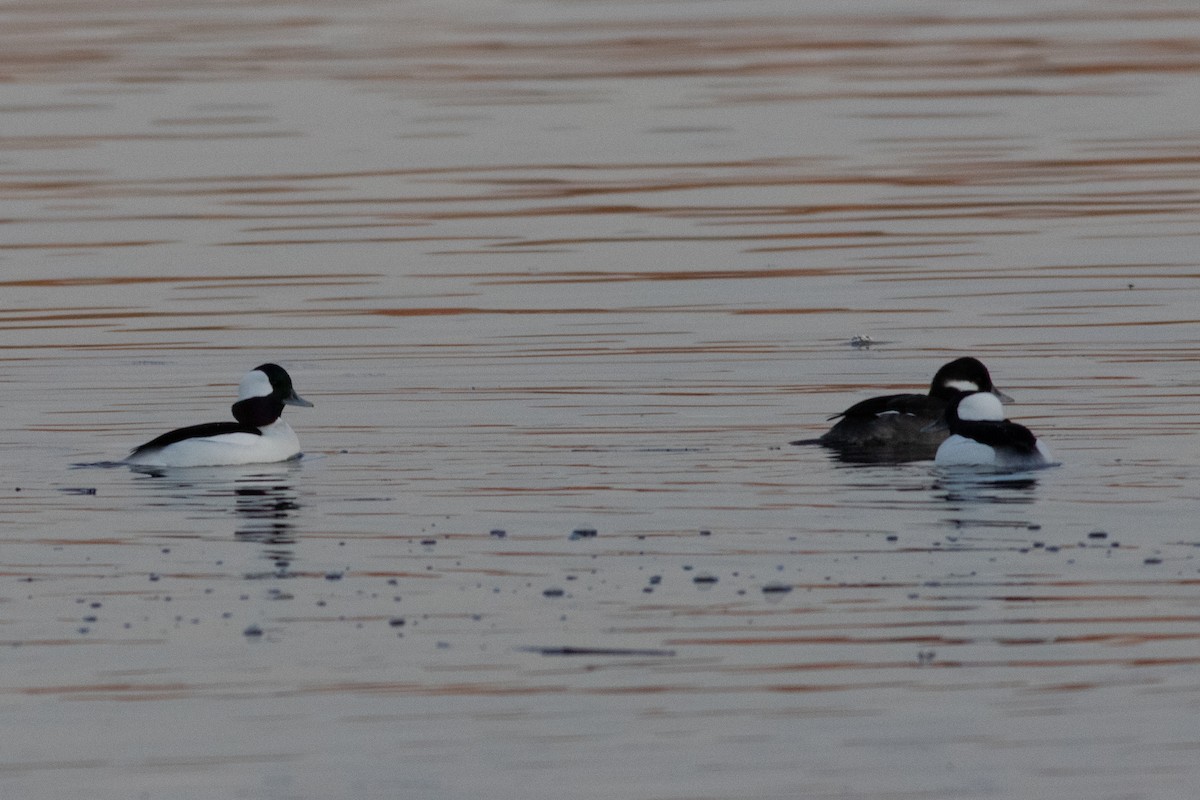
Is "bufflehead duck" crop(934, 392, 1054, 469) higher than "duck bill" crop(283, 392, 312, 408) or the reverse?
the reverse

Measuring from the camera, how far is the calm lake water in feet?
29.9

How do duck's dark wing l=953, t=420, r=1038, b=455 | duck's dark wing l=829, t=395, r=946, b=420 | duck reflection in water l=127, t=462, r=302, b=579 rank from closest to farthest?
duck reflection in water l=127, t=462, r=302, b=579 < duck's dark wing l=953, t=420, r=1038, b=455 < duck's dark wing l=829, t=395, r=946, b=420

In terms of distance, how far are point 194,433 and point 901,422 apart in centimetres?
415

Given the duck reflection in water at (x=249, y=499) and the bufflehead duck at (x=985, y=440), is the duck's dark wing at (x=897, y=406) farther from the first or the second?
the duck reflection in water at (x=249, y=499)

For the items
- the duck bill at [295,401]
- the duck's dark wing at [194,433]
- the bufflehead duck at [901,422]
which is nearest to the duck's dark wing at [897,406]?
the bufflehead duck at [901,422]

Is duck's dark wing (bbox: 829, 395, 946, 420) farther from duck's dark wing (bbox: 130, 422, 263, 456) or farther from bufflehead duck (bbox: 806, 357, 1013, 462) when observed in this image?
duck's dark wing (bbox: 130, 422, 263, 456)

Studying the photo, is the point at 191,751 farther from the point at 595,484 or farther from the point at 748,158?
the point at 748,158

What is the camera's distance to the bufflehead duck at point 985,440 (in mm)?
14445

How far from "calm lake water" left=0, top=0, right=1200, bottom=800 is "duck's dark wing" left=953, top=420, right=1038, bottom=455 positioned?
0.35 m

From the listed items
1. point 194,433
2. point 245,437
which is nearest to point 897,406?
point 245,437

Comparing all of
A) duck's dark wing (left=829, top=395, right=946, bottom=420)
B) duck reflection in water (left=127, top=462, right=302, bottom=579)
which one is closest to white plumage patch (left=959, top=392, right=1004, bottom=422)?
duck's dark wing (left=829, top=395, right=946, bottom=420)

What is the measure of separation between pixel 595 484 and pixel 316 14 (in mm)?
42330

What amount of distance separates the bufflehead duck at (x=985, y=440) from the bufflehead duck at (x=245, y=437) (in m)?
3.87

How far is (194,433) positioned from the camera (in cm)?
1541
